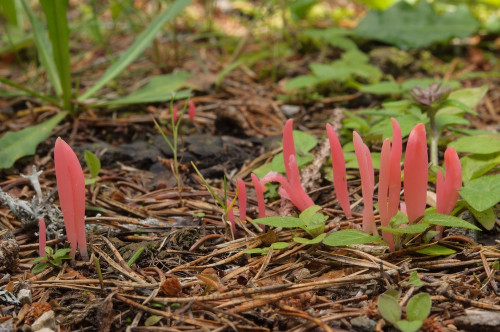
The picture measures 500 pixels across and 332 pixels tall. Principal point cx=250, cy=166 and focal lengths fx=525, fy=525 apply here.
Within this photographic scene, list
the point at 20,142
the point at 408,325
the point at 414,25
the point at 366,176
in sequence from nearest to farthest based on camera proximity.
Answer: the point at 408,325, the point at 366,176, the point at 20,142, the point at 414,25

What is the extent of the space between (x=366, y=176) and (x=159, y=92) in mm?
1897

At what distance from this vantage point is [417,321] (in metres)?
1.49

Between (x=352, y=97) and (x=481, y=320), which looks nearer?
(x=481, y=320)

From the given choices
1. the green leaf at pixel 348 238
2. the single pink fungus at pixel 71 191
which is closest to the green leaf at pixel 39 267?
the single pink fungus at pixel 71 191

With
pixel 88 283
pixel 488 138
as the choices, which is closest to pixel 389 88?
pixel 488 138

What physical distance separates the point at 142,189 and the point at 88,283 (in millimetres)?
806

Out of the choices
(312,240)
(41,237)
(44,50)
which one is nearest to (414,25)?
(44,50)

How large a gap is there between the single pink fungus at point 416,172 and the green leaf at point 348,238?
0.18 meters

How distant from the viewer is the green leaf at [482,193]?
1.82 meters

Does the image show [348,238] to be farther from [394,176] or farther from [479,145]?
[479,145]

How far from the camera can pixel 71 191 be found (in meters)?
1.84

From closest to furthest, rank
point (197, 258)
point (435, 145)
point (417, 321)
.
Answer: point (417, 321) < point (197, 258) < point (435, 145)

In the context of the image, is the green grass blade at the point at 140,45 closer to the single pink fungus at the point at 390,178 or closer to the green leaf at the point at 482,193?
the single pink fungus at the point at 390,178

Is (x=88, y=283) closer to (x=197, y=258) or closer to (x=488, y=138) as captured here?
(x=197, y=258)
